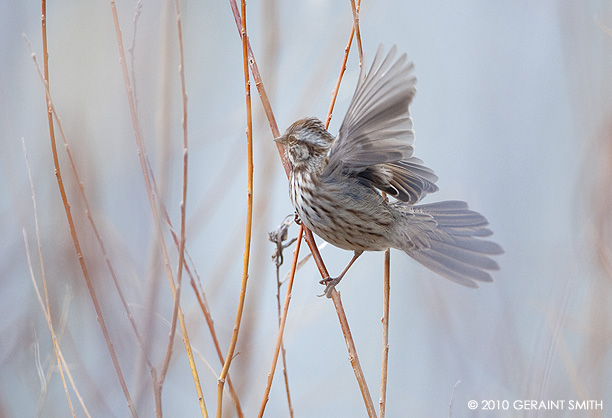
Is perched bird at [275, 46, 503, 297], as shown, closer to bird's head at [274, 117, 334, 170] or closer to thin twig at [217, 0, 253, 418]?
bird's head at [274, 117, 334, 170]

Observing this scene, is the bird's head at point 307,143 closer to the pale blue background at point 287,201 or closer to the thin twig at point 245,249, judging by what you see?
the pale blue background at point 287,201

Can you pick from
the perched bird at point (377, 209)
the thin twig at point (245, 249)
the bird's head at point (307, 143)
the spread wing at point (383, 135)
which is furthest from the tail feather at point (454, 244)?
the thin twig at point (245, 249)

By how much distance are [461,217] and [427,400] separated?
4.28 ft

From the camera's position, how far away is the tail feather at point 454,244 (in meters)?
2.03

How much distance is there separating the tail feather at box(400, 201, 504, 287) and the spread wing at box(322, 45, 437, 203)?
11cm

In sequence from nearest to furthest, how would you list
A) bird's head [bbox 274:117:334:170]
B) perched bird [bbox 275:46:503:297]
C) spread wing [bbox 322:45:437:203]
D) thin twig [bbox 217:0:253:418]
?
thin twig [bbox 217:0:253:418]
spread wing [bbox 322:45:437:203]
perched bird [bbox 275:46:503:297]
bird's head [bbox 274:117:334:170]

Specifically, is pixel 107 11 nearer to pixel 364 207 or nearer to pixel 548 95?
pixel 364 207

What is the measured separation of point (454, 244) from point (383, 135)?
58 cm

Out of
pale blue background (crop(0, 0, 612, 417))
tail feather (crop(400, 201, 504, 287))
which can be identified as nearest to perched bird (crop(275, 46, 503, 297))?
tail feather (crop(400, 201, 504, 287))

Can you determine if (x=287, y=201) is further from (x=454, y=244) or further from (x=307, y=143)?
(x=454, y=244)

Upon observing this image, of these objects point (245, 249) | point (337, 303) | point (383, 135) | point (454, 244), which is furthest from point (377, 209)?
point (245, 249)

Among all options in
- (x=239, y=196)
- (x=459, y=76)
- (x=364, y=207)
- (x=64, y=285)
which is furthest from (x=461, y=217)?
(x=459, y=76)

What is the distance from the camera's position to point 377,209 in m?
2.29

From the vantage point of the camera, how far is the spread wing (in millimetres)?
1534
